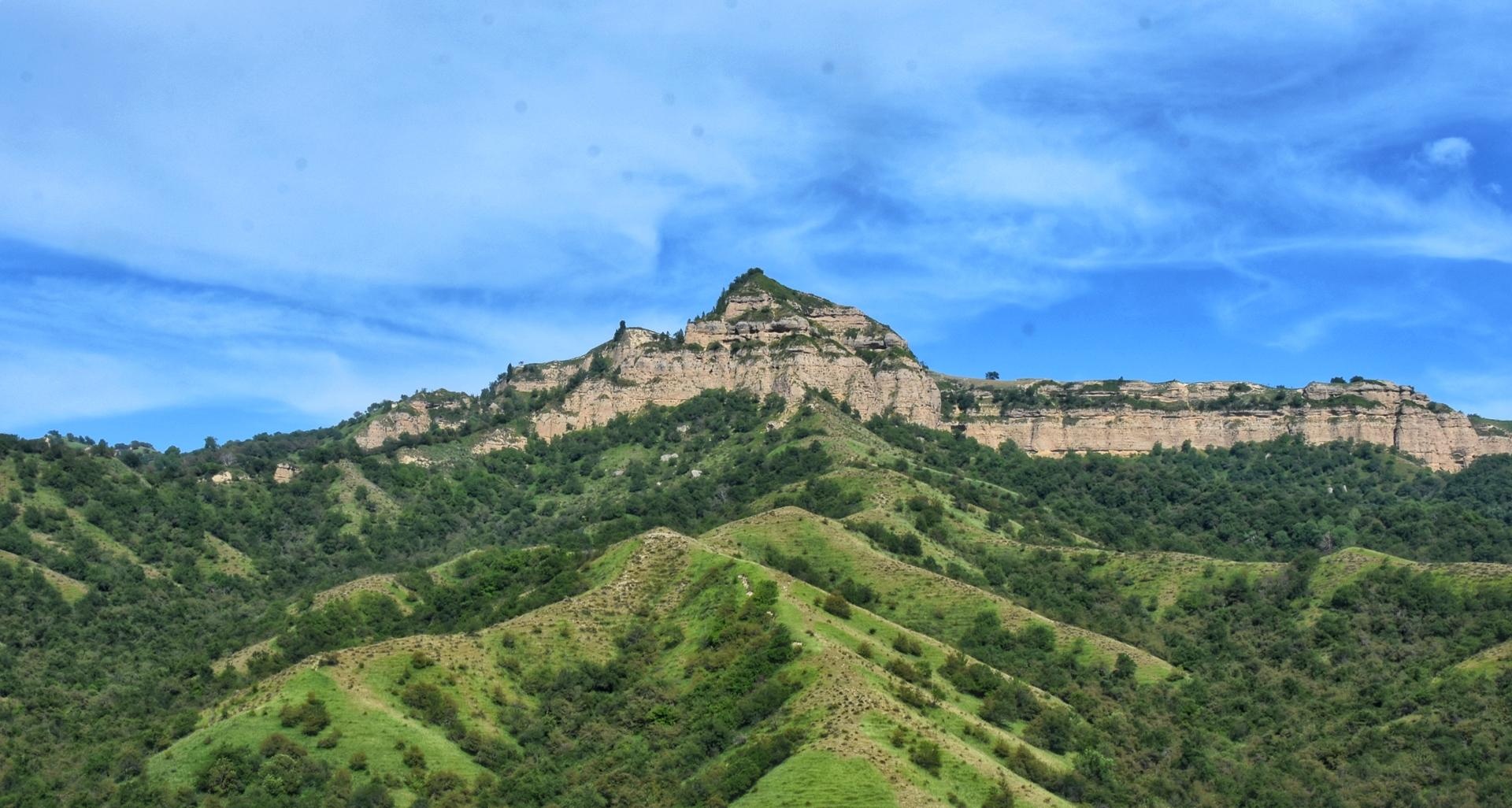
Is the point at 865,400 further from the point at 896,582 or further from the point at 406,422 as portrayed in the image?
the point at 896,582

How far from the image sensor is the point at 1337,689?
9575 cm

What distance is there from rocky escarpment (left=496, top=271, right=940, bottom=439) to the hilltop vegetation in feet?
20.3

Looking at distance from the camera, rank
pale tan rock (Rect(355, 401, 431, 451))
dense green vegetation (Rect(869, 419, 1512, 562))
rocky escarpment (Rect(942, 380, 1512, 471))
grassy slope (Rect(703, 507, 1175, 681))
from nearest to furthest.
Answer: grassy slope (Rect(703, 507, 1175, 681))
dense green vegetation (Rect(869, 419, 1512, 562))
pale tan rock (Rect(355, 401, 431, 451))
rocky escarpment (Rect(942, 380, 1512, 471))

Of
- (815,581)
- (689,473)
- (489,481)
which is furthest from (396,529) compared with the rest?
(815,581)

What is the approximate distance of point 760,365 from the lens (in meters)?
167

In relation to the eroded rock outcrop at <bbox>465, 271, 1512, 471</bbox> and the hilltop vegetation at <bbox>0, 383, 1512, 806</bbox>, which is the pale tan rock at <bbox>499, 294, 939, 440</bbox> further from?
the hilltop vegetation at <bbox>0, 383, 1512, 806</bbox>

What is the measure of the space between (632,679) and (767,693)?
1139 cm

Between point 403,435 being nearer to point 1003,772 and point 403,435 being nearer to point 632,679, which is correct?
point 632,679

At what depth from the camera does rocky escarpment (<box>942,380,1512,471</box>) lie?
625ft

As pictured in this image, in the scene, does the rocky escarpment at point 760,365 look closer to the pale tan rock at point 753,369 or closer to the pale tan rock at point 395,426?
the pale tan rock at point 753,369

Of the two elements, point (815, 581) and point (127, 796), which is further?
point (815, 581)

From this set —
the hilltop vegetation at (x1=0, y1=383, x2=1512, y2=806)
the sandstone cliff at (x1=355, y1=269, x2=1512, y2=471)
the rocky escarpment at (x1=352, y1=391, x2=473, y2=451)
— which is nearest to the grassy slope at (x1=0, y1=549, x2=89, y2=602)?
the hilltop vegetation at (x1=0, y1=383, x2=1512, y2=806)

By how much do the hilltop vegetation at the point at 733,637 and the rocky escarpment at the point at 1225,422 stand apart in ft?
101

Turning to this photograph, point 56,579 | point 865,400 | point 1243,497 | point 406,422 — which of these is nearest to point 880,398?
point 865,400
